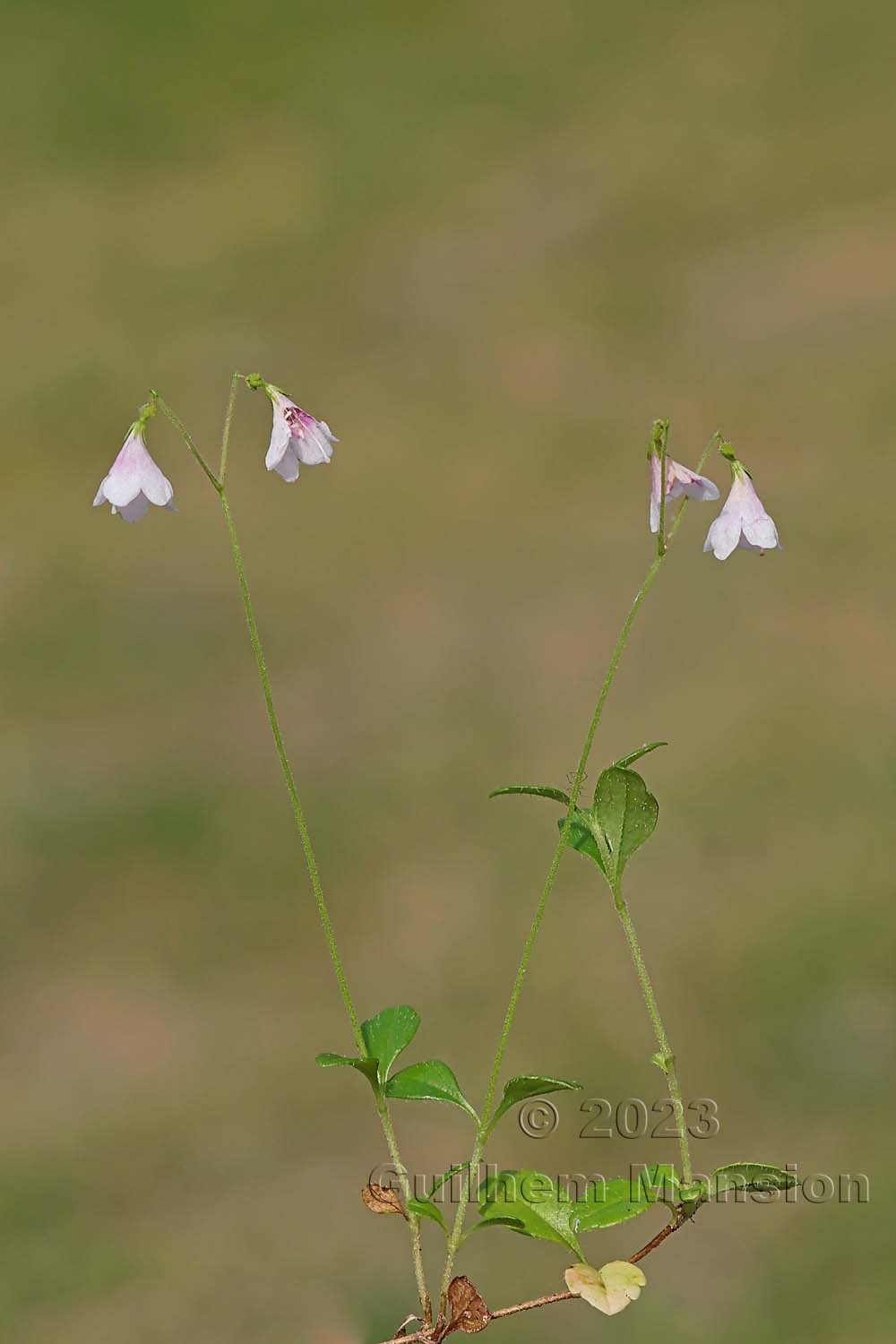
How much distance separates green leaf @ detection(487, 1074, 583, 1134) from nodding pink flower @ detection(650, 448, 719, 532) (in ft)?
0.76

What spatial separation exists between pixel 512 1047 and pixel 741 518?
3.68ft

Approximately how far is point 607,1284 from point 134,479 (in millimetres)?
393

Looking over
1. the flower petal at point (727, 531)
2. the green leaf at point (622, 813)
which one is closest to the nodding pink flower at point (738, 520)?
the flower petal at point (727, 531)

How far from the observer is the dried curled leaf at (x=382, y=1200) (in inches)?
26.2

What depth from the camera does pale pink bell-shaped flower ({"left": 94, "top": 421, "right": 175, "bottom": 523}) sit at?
650mm

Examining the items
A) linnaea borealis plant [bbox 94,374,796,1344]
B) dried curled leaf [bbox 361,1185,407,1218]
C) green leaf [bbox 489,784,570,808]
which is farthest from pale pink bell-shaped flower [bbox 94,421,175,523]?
dried curled leaf [bbox 361,1185,407,1218]

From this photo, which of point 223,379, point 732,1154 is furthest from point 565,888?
point 223,379

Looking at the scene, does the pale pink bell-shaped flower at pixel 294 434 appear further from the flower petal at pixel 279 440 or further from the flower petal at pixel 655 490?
the flower petal at pixel 655 490

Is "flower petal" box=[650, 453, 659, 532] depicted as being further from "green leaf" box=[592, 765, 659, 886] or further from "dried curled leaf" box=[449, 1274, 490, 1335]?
"dried curled leaf" box=[449, 1274, 490, 1335]

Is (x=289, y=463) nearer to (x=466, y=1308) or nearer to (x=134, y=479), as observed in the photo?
(x=134, y=479)

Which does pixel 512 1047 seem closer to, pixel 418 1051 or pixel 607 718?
pixel 418 1051

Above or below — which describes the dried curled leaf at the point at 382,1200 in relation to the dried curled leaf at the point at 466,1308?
above

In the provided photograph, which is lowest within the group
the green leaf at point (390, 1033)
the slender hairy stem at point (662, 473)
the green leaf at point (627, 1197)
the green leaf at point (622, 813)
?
the green leaf at point (627, 1197)

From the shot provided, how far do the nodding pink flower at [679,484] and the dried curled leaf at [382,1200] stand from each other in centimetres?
31
